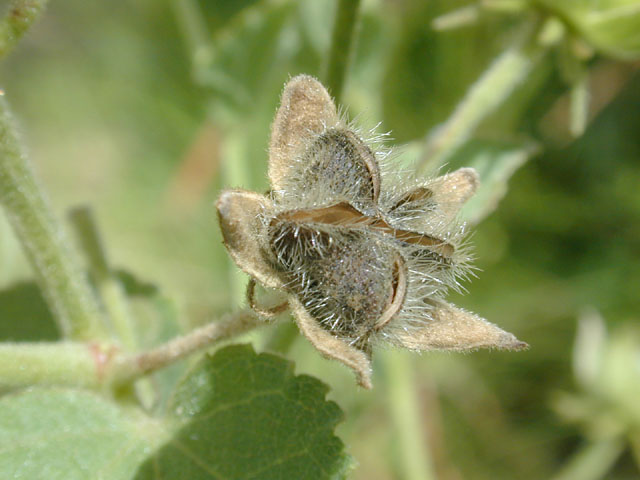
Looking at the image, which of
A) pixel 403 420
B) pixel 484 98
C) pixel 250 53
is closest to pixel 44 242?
pixel 484 98

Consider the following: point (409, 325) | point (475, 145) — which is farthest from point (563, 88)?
point (409, 325)

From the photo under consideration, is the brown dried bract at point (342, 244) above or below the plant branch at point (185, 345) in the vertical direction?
above

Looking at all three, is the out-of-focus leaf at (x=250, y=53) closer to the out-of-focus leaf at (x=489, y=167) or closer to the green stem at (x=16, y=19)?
the out-of-focus leaf at (x=489, y=167)

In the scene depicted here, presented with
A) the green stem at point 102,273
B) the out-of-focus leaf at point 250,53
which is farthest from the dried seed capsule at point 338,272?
the out-of-focus leaf at point 250,53

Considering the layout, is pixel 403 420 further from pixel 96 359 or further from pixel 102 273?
pixel 96 359

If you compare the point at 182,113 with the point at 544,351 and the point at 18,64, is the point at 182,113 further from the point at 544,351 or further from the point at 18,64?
the point at 544,351

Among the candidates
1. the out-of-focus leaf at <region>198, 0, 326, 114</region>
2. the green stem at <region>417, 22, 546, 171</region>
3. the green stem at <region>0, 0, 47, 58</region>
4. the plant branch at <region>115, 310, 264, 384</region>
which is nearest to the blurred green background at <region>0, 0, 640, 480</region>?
the out-of-focus leaf at <region>198, 0, 326, 114</region>
